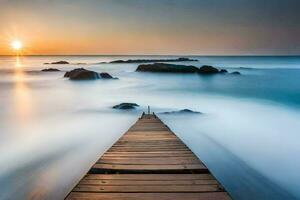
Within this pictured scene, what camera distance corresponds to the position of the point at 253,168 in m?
8.95

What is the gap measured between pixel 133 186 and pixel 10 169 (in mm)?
5573

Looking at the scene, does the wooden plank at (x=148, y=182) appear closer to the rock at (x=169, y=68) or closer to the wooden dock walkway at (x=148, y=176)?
the wooden dock walkway at (x=148, y=176)

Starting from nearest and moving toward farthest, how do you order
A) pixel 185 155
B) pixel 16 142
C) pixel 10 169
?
pixel 185 155 → pixel 10 169 → pixel 16 142

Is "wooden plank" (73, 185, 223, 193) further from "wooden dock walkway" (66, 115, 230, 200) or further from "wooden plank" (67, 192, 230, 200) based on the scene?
"wooden plank" (67, 192, 230, 200)

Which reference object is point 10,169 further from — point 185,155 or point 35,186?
point 185,155

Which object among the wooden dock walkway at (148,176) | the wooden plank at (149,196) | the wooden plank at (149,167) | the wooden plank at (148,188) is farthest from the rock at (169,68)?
the wooden plank at (149,196)

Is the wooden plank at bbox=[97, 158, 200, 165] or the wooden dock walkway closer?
the wooden dock walkway

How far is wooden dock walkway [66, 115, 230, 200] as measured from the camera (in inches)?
159

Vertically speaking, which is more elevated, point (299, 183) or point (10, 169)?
point (10, 169)

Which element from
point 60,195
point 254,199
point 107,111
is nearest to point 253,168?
point 254,199

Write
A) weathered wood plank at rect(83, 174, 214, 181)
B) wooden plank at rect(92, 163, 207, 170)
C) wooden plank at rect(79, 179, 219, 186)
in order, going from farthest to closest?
1. wooden plank at rect(92, 163, 207, 170)
2. weathered wood plank at rect(83, 174, 214, 181)
3. wooden plank at rect(79, 179, 219, 186)

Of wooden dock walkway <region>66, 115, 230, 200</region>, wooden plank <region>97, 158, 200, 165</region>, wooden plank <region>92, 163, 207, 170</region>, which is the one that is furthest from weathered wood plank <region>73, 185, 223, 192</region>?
wooden plank <region>97, 158, 200, 165</region>

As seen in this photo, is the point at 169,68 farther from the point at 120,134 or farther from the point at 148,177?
the point at 148,177

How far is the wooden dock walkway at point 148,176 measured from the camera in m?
4.05
